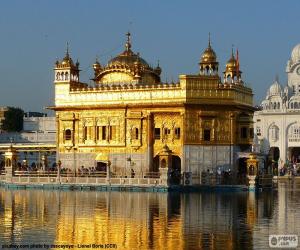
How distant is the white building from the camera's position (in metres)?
84.4

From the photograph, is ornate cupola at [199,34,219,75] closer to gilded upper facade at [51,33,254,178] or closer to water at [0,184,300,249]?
gilded upper facade at [51,33,254,178]

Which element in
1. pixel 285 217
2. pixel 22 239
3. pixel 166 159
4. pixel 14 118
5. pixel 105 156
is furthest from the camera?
pixel 14 118

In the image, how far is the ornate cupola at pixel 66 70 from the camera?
1869 inches

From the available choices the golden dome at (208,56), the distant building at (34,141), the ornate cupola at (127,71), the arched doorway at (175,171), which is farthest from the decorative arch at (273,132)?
the golden dome at (208,56)

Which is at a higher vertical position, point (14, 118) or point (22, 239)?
point (14, 118)

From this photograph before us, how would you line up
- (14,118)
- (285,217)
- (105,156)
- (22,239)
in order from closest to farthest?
(22,239) → (285,217) → (105,156) → (14,118)

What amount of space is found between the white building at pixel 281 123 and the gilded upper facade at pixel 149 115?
124 ft

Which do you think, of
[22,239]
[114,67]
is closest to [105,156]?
[114,67]

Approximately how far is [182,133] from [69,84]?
9.02 metres

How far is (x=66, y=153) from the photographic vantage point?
47.2m

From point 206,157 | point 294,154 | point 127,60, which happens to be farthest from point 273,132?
point 206,157

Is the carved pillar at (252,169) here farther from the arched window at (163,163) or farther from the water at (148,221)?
the water at (148,221)

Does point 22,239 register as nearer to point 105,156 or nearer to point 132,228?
point 132,228

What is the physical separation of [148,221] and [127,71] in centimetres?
2575
